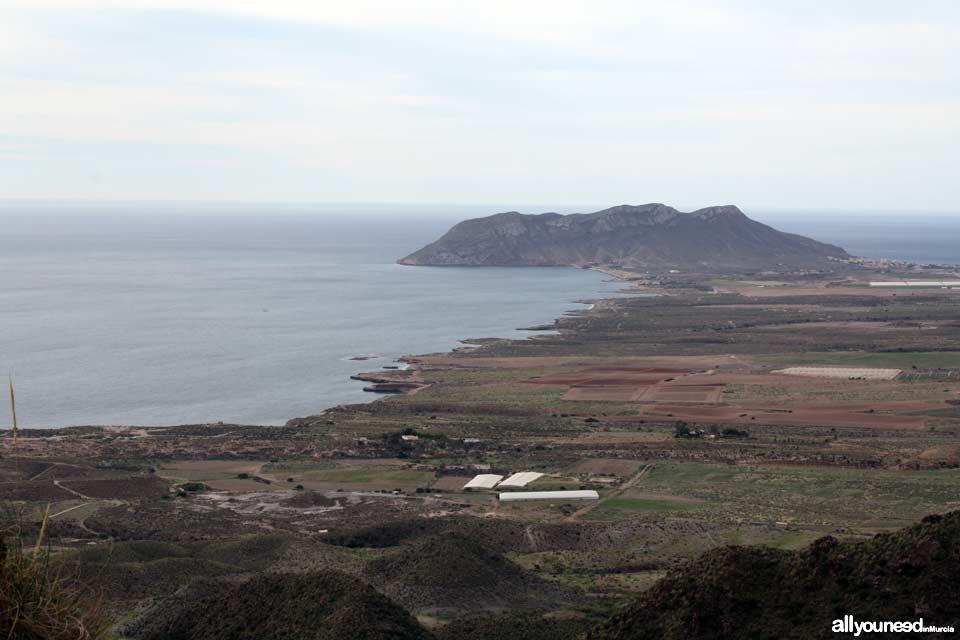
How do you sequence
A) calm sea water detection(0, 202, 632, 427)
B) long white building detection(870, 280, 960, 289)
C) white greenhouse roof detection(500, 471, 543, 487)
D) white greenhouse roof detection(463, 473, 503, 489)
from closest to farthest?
1. white greenhouse roof detection(463, 473, 503, 489)
2. white greenhouse roof detection(500, 471, 543, 487)
3. calm sea water detection(0, 202, 632, 427)
4. long white building detection(870, 280, 960, 289)

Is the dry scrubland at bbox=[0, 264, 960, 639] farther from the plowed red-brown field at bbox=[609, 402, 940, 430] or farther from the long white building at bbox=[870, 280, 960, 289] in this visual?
the long white building at bbox=[870, 280, 960, 289]

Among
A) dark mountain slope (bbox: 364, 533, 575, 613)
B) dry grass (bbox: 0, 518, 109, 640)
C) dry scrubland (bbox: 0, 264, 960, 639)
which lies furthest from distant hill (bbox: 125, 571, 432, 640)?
dry grass (bbox: 0, 518, 109, 640)

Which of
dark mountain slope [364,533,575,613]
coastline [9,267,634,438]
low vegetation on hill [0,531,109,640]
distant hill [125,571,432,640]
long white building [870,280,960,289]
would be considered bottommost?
coastline [9,267,634,438]

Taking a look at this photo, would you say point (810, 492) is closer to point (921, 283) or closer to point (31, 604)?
point (31, 604)

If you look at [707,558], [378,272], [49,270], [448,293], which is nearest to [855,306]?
[448,293]

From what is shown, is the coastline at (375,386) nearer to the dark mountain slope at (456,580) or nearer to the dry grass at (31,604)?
the dark mountain slope at (456,580)

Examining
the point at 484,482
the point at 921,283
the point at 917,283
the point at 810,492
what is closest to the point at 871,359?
the point at 810,492

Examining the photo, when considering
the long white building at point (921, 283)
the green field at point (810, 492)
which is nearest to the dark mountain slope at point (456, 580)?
the green field at point (810, 492)
